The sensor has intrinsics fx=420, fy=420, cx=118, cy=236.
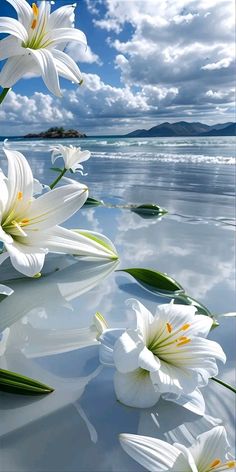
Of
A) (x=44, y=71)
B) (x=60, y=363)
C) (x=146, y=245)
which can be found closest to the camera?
(x=44, y=71)

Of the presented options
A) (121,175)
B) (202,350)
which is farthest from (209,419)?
(121,175)

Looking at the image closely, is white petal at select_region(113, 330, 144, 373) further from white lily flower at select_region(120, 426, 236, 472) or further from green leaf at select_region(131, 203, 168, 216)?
green leaf at select_region(131, 203, 168, 216)

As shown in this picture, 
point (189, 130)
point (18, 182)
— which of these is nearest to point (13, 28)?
Result: point (18, 182)

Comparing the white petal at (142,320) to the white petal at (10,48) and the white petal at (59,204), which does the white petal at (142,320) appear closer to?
the white petal at (59,204)

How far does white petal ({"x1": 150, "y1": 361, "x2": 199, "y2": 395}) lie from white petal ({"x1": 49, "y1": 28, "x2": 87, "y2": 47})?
282 mm

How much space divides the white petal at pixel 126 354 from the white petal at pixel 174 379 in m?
0.02

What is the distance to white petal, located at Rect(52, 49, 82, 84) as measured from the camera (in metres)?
0.35

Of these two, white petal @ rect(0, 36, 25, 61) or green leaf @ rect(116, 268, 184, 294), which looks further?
green leaf @ rect(116, 268, 184, 294)

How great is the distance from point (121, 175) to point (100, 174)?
0.14 m

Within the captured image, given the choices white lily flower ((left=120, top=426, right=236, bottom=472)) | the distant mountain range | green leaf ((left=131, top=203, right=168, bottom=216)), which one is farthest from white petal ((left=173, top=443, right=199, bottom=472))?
the distant mountain range

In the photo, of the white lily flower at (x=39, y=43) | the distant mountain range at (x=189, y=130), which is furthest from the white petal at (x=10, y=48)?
the distant mountain range at (x=189, y=130)

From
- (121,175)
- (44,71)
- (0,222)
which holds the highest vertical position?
(44,71)

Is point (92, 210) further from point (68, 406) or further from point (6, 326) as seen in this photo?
point (68, 406)

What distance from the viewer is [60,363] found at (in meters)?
0.42
